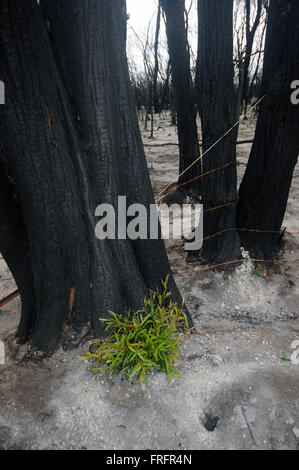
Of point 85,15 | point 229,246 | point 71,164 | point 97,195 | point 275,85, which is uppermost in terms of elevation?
point 85,15

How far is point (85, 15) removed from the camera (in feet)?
4.92

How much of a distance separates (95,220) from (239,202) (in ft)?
6.15

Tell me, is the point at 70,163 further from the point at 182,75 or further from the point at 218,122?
the point at 182,75

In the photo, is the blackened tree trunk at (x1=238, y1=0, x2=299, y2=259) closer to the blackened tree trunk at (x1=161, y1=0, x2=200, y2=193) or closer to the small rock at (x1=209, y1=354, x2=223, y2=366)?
the small rock at (x1=209, y1=354, x2=223, y2=366)

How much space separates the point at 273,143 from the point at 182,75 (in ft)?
9.15

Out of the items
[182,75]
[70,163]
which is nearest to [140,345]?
[70,163]

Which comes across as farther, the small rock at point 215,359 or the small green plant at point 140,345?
the small rock at point 215,359

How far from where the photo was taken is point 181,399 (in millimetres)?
1753

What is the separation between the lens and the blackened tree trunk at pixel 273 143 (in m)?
2.38

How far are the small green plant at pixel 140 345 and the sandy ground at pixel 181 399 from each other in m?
0.08

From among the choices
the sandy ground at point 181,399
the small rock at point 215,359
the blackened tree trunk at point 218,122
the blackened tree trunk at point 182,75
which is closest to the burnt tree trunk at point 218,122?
the blackened tree trunk at point 218,122

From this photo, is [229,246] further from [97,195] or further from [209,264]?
[97,195]

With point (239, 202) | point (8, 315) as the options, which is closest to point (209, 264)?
point (239, 202)

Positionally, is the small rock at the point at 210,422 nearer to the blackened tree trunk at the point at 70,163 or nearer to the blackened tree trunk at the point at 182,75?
the blackened tree trunk at the point at 70,163
